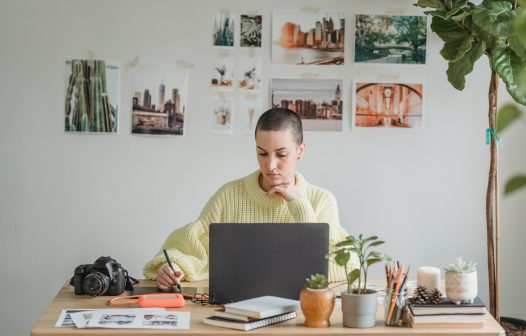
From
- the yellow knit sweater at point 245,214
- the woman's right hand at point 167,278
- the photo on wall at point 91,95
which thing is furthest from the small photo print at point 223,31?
the woman's right hand at point 167,278

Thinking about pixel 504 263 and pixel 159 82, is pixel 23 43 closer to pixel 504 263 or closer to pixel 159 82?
pixel 159 82

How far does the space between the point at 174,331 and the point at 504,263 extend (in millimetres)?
2271

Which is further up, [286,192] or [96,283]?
[286,192]

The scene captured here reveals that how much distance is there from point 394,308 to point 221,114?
1793 millimetres

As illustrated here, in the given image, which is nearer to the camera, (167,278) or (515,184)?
(515,184)

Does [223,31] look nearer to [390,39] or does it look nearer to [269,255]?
[390,39]

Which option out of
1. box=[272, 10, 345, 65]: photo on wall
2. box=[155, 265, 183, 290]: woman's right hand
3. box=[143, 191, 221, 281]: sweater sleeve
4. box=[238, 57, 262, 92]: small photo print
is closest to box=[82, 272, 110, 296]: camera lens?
box=[155, 265, 183, 290]: woman's right hand

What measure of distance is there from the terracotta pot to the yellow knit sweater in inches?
22.6

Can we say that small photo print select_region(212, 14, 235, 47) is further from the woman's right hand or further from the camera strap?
the camera strap

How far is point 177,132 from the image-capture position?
3459 mm

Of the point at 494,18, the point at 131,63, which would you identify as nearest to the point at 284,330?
the point at 494,18

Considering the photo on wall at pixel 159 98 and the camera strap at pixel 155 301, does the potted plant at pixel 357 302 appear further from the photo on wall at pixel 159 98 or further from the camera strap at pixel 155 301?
the photo on wall at pixel 159 98

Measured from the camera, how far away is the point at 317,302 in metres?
1.81

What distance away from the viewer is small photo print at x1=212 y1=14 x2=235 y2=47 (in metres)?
3.45
